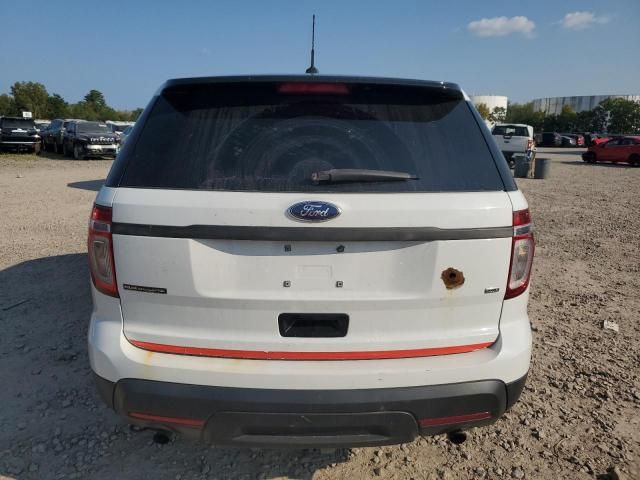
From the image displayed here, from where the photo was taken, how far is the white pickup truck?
19.7 meters

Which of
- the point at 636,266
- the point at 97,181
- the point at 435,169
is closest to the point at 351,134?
the point at 435,169

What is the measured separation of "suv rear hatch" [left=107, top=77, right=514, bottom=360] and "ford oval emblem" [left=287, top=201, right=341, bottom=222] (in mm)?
20

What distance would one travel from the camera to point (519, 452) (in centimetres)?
261

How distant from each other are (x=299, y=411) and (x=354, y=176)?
962mm

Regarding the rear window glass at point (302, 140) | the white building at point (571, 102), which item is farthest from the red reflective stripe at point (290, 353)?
the white building at point (571, 102)

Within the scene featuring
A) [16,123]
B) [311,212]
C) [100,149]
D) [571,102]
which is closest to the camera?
[311,212]

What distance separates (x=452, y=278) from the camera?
74.1 inches

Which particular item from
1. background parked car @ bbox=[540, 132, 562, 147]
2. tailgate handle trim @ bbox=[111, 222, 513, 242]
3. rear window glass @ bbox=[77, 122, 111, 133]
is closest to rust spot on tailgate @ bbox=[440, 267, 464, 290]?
tailgate handle trim @ bbox=[111, 222, 513, 242]

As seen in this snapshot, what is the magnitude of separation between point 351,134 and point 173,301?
1030 millimetres

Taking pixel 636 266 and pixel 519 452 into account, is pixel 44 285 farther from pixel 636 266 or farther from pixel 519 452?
pixel 636 266

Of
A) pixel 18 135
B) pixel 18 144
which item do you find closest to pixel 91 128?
pixel 18 135

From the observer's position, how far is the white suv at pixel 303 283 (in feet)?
6.01

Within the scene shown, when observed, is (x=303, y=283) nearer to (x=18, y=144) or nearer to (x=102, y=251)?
(x=102, y=251)

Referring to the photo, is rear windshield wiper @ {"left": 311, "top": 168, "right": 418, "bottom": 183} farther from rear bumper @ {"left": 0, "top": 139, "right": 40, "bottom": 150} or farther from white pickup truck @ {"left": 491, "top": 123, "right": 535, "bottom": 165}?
rear bumper @ {"left": 0, "top": 139, "right": 40, "bottom": 150}
